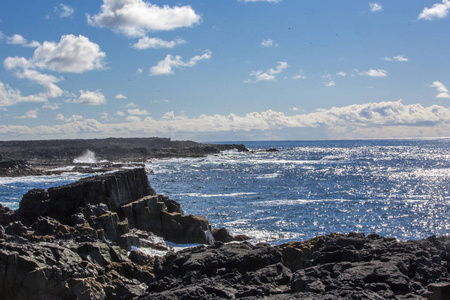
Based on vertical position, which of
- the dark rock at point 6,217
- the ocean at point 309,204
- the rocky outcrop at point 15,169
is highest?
the dark rock at point 6,217

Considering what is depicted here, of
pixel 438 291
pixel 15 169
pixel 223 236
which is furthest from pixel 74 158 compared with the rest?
pixel 438 291

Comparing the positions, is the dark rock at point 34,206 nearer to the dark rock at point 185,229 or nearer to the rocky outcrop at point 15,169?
the dark rock at point 185,229

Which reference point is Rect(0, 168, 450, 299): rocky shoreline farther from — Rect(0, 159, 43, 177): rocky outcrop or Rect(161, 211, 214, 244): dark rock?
Rect(0, 159, 43, 177): rocky outcrop

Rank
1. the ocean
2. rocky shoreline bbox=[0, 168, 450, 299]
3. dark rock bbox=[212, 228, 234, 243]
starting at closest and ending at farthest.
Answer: rocky shoreline bbox=[0, 168, 450, 299] → dark rock bbox=[212, 228, 234, 243] → the ocean

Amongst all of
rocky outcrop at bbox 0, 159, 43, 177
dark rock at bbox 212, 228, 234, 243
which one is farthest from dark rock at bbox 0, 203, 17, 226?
rocky outcrop at bbox 0, 159, 43, 177

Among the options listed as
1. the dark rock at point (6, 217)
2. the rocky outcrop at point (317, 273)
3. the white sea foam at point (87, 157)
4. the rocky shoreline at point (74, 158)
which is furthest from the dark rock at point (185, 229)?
the white sea foam at point (87, 157)

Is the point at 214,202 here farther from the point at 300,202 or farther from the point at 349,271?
the point at 349,271

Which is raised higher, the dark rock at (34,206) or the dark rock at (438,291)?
the dark rock at (34,206)

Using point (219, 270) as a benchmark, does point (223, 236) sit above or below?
below

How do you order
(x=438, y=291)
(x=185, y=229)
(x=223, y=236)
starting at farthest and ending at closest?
(x=223, y=236)
(x=185, y=229)
(x=438, y=291)

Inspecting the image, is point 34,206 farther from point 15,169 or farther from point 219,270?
point 15,169

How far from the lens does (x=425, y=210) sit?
129 feet

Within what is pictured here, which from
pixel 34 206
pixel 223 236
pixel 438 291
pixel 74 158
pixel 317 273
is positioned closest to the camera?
pixel 438 291

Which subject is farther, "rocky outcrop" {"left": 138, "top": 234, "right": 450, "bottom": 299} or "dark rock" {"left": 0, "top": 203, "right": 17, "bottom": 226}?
"dark rock" {"left": 0, "top": 203, "right": 17, "bottom": 226}
